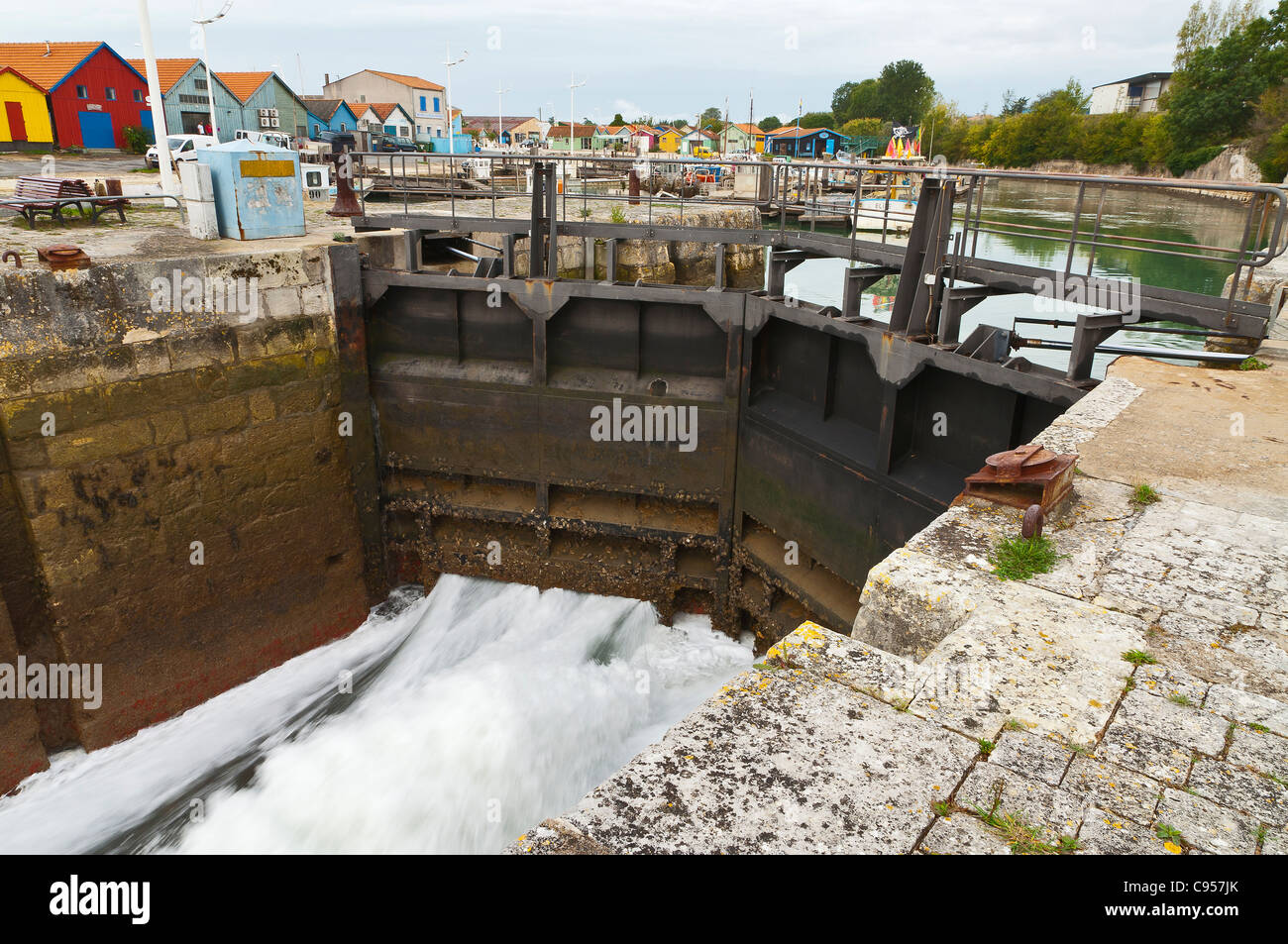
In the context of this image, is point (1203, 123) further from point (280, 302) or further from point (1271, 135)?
point (280, 302)

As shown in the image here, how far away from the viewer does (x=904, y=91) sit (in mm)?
121125

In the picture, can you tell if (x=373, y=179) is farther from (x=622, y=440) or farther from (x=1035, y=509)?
(x=1035, y=509)

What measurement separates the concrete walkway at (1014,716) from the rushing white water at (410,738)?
5.99m

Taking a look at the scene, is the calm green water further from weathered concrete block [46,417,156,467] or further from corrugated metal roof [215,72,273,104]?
corrugated metal roof [215,72,273,104]

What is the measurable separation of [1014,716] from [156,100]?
52.7 ft

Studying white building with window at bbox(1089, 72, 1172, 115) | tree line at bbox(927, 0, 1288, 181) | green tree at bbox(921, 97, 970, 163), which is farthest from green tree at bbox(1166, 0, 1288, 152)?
white building with window at bbox(1089, 72, 1172, 115)

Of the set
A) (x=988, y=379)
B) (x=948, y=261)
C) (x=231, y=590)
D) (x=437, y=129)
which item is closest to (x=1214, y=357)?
(x=988, y=379)

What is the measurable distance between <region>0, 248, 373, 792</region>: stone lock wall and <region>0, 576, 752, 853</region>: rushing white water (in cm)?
47

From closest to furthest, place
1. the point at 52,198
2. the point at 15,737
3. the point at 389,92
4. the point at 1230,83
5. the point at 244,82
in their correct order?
the point at 15,737
the point at 52,198
the point at 244,82
the point at 1230,83
the point at 389,92

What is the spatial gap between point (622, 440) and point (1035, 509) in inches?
289

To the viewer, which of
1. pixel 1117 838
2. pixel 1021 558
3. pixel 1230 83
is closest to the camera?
pixel 1117 838

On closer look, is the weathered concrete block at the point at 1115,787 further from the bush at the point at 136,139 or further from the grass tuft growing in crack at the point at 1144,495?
the bush at the point at 136,139

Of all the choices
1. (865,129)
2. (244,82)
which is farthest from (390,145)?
(865,129)
